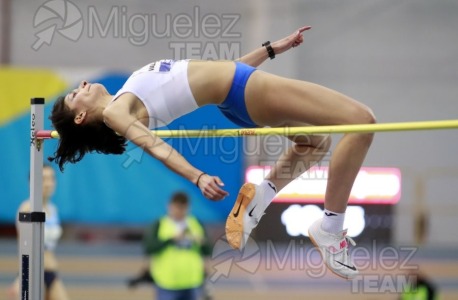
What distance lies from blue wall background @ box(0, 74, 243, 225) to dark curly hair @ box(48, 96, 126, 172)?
528cm

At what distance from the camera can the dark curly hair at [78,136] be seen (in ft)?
13.1

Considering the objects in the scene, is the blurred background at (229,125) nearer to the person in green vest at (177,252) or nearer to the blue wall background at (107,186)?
the blue wall background at (107,186)

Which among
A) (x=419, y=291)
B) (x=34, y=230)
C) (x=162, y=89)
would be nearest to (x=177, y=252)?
(x=419, y=291)

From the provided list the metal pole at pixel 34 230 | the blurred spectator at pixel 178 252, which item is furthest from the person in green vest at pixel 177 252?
the metal pole at pixel 34 230

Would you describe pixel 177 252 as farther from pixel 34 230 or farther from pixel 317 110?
pixel 317 110

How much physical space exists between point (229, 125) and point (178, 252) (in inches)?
86.8

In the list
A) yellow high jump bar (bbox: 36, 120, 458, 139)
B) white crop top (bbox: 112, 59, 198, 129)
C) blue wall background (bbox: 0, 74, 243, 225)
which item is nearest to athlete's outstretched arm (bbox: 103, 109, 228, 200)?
white crop top (bbox: 112, 59, 198, 129)

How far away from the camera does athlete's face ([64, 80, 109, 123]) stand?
394 centimetres

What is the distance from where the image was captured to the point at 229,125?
8773 millimetres

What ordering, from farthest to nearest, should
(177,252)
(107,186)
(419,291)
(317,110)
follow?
1. (107,186)
2. (177,252)
3. (419,291)
4. (317,110)

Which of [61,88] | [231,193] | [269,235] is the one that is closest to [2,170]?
[61,88]

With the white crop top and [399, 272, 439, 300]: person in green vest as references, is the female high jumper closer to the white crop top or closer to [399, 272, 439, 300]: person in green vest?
the white crop top

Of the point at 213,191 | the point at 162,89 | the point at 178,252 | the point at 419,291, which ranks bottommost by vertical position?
the point at 419,291

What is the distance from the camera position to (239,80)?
12.5ft
